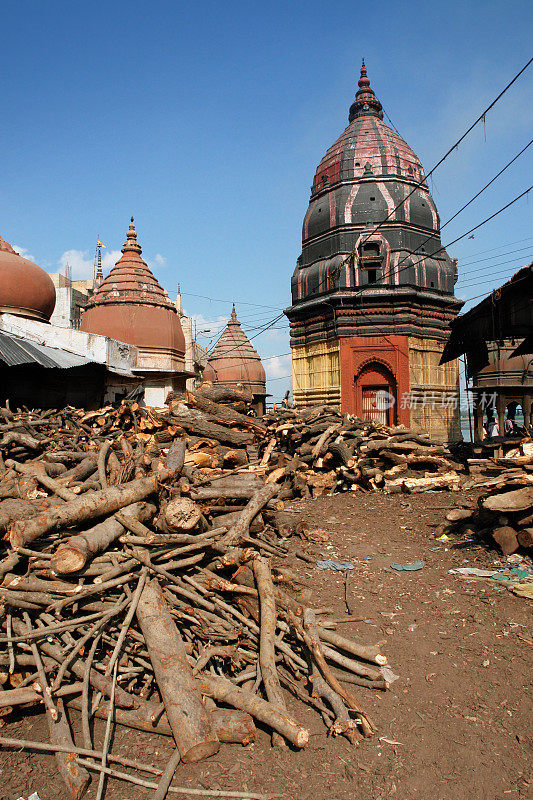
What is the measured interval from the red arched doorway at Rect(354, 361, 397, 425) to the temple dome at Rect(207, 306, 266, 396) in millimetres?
11252

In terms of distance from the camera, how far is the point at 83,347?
13.7 metres

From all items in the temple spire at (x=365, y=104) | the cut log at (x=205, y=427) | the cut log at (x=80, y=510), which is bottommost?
the cut log at (x=80, y=510)

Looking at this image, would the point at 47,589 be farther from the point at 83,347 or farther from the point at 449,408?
the point at 449,408

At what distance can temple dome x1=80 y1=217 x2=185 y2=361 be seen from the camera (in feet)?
61.2

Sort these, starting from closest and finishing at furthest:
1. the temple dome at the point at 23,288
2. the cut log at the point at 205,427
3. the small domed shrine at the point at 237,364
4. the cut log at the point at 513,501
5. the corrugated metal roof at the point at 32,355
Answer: the cut log at the point at 513,501 → the corrugated metal roof at the point at 32,355 → the cut log at the point at 205,427 → the temple dome at the point at 23,288 → the small domed shrine at the point at 237,364

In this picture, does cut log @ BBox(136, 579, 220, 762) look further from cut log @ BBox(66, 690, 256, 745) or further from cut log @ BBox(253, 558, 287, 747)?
cut log @ BBox(253, 558, 287, 747)

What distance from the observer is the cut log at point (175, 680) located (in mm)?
3020

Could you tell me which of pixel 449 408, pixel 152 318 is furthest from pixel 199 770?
pixel 449 408

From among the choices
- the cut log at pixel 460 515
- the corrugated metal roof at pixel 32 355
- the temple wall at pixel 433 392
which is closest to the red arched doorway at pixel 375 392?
the temple wall at pixel 433 392

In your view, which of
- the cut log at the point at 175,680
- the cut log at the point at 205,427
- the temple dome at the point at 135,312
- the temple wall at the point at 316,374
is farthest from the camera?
the temple wall at the point at 316,374

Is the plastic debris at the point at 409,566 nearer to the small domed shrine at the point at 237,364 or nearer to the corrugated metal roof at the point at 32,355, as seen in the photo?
the corrugated metal roof at the point at 32,355

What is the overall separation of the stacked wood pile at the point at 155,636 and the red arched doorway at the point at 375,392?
55.4 feet

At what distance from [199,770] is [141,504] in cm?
279

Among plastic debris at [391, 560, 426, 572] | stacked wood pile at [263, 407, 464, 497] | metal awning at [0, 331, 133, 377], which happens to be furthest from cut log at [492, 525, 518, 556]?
metal awning at [0, 331, 133, 377]
